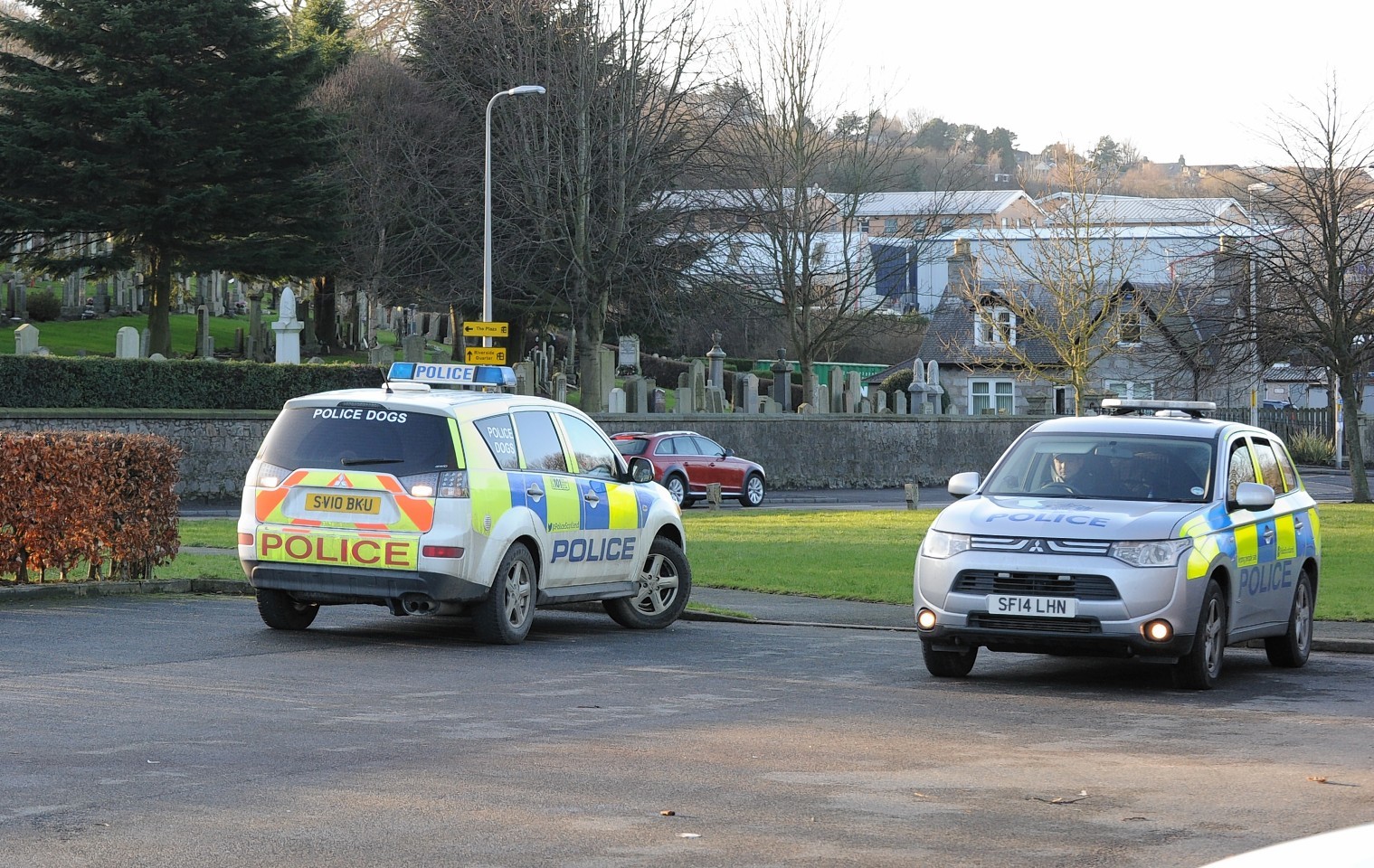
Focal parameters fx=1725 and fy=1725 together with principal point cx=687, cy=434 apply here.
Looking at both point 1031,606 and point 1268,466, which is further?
point 1268,466

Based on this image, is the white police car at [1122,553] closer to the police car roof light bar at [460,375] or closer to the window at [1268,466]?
the window at [1268,466]

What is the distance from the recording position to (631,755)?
25.7 ft

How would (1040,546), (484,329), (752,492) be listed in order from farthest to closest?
(752,492) < (484,329) < (1040,546)

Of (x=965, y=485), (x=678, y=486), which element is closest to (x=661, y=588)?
(x=965, y=485)

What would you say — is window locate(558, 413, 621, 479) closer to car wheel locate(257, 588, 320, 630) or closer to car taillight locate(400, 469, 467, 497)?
car taillight locate(400, 469, 467, 497)

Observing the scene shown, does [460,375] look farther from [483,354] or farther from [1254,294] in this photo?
[1254,294]

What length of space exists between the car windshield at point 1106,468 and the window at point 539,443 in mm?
3282

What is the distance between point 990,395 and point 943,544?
58962 mm

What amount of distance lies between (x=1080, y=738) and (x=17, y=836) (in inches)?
200

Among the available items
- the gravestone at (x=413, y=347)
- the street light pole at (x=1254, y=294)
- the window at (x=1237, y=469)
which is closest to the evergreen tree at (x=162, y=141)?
the gravestone at (x=413, y=347)

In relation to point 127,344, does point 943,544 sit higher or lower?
lower

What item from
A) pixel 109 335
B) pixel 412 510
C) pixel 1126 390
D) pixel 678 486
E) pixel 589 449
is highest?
pixel 109 335

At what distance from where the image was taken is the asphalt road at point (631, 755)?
6082 millimetres

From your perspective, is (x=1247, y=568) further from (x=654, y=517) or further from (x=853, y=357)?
(x=853, y=357)
